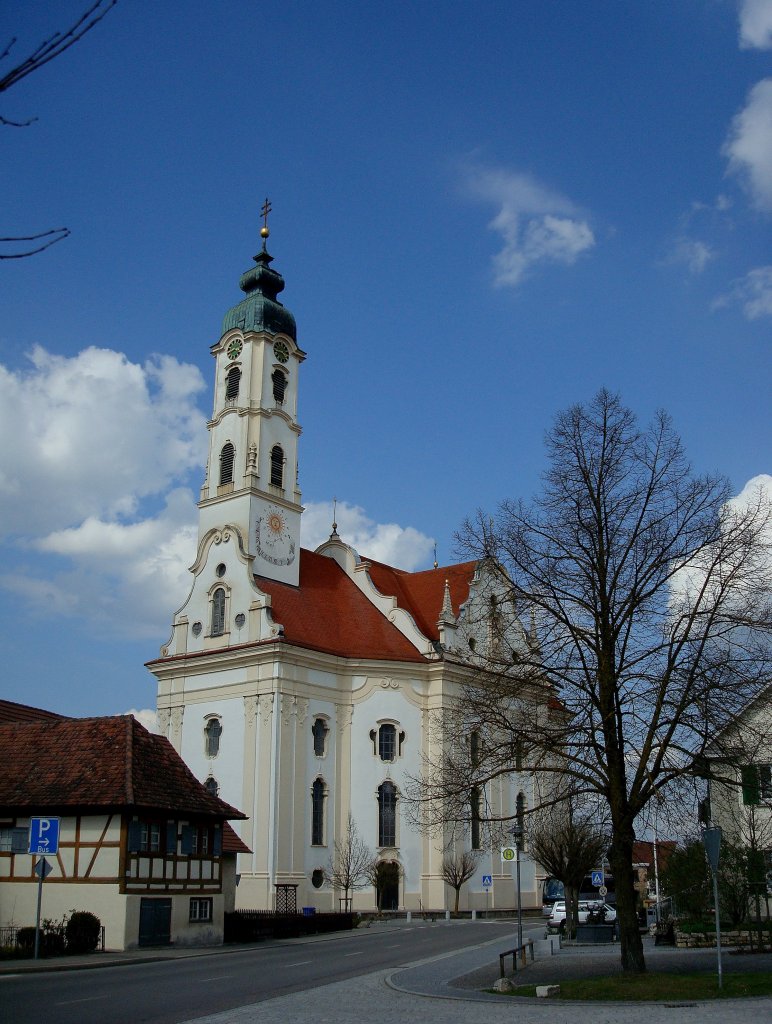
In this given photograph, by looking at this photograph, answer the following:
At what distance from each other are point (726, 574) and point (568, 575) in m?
3.06

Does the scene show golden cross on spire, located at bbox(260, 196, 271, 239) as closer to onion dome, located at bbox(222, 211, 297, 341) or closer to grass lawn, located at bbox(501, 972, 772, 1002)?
onion dome, located at bbox(222, 211, 297, 341)

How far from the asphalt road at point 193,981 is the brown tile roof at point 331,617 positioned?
20.8 m

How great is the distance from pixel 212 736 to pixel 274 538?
1066 cm

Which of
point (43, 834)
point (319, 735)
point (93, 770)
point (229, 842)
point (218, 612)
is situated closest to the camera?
point (43, 834)

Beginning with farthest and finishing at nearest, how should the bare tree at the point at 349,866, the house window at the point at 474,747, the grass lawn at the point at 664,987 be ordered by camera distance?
the bare tree at the point at 349,866 → the house window at the point at 474,747 → the grass lawn at the point at 664,987

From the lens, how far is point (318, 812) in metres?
50.9

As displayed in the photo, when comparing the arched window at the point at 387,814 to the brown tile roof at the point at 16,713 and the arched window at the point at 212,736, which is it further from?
the brown tile roof at the point at 16,713

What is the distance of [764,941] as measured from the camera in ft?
93.2

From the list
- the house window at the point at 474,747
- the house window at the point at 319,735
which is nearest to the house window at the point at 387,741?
the house window at the point at 319,735

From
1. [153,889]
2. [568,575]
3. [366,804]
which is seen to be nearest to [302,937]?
[153,889]

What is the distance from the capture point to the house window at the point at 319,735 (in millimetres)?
51812

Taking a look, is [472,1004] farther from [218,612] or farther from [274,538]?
[274,538]

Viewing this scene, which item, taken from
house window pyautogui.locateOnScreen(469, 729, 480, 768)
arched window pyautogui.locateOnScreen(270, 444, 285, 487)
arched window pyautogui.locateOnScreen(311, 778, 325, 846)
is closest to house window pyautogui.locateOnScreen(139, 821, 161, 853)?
house window pyautogui.locateOnScreen(469, 729, 480, 768)

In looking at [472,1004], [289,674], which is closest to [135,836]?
[472,1004]
